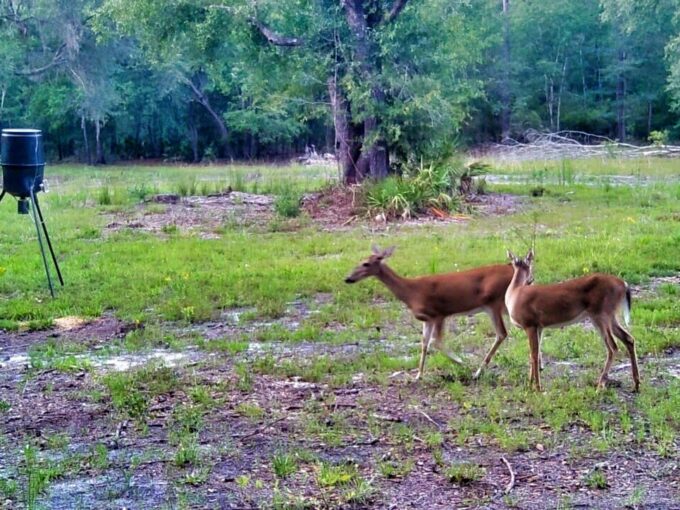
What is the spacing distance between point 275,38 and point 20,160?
1024cm

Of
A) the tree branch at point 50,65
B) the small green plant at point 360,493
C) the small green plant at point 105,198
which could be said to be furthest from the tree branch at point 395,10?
the tree branch at point 50,65

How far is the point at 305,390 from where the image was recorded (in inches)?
257

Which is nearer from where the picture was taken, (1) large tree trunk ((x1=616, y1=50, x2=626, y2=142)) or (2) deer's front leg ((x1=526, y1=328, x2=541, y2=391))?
(2) deer's front leg ((x1=526, y1=328, x2=541, y2=391))

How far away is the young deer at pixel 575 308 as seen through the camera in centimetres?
635

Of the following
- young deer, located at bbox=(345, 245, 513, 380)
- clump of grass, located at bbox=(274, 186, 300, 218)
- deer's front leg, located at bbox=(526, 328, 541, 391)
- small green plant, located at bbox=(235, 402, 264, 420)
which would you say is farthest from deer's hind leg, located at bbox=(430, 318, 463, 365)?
clump of grass, located at bbox=(274, 186, 300, 218)

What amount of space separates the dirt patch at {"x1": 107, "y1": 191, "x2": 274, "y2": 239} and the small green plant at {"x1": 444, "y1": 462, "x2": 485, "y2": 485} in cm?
960

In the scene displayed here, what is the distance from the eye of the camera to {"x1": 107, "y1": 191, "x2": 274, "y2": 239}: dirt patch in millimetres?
15219

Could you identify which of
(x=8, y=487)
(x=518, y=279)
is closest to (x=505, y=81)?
(x=518, y=279)

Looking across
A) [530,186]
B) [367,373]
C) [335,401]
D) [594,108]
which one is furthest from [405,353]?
[594,108]

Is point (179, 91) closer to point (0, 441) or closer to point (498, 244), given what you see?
point (498, 244)

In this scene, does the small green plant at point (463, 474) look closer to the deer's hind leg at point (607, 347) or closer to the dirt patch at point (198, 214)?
the deer's hind leg at point (607, 347)

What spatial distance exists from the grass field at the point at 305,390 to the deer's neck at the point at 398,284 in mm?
519

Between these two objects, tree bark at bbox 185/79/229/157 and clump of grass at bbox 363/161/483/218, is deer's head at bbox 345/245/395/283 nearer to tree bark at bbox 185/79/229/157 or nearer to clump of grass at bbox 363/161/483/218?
clump of grass at bbox 363/161/483/218

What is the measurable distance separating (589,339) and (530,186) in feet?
42.1
